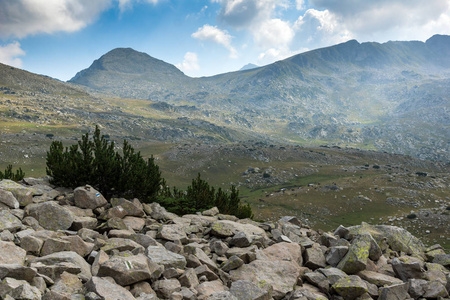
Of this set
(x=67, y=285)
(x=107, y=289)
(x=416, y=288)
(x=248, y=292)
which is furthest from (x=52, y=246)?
(x=416, y=288)

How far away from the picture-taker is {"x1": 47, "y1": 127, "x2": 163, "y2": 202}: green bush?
52.9 ft

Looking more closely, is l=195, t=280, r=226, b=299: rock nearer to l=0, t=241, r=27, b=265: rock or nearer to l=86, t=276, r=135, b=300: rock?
l=86, t=276, r=135, b=300: rock

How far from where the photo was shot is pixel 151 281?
779 cm

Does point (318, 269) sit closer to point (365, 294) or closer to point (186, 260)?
point (365, 294)

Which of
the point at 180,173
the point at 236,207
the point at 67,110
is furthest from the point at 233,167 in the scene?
the point at 67,110

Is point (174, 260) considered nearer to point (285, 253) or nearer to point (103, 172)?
point (285, 253)

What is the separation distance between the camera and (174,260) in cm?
878

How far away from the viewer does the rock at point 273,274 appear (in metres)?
8.79

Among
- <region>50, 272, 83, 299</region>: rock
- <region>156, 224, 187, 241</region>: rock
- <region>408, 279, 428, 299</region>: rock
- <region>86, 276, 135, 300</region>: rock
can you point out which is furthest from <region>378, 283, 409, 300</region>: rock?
<region>50, 272, 83, 299</region>: rock

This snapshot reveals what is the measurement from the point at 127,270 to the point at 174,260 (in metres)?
1.92

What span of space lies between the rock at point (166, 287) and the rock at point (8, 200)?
27.6 ft

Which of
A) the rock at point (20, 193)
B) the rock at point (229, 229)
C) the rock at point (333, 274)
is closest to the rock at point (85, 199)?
the rock at point (20, 193)

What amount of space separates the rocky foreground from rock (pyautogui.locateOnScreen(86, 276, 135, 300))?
0.08 feet

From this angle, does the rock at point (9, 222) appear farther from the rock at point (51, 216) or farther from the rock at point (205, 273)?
the rock at point (205, 273)
